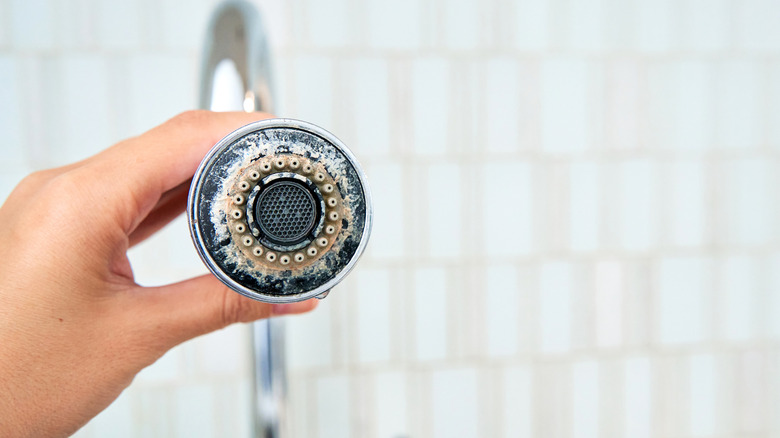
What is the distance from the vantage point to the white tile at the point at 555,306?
2.74 feet

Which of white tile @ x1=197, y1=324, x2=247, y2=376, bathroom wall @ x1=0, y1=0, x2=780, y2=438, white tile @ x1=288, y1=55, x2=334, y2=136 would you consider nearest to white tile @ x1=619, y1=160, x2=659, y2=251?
bathroom wall @ x1=0, y1=0, x2=780, y2=438

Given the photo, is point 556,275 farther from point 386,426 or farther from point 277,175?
point 277,175

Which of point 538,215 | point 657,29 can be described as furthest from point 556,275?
point 657,29

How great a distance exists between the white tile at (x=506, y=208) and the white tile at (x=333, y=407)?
268 millimetres

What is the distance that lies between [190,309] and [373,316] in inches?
17.2

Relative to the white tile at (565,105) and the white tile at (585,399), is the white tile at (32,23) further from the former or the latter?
the white tile at (585,399)

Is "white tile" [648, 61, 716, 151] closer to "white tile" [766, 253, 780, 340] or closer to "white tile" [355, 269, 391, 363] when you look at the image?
"white tile" [766, 253, 780, 340]

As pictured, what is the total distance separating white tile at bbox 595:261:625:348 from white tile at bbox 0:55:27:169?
77 centimetres

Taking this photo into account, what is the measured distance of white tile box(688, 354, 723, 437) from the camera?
89cm

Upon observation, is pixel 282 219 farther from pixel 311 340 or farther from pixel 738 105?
pixel 738 105

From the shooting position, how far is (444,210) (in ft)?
2.62

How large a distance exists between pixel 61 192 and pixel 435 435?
24.8 inches

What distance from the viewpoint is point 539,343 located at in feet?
2.75

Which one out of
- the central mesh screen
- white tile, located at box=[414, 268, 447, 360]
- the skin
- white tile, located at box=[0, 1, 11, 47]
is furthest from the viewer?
white tile, located at box=[414, 268, 447, 360]
